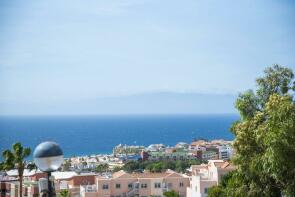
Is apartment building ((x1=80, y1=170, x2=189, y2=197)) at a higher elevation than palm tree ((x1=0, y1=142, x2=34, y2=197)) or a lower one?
lower

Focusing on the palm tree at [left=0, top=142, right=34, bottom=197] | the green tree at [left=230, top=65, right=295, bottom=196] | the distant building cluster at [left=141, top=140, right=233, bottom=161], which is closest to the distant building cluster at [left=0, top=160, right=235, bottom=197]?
the palm tree at [left=0, top=142, right=34, bottom=197]

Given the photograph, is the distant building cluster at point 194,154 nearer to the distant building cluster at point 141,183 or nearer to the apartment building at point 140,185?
the distant building cluster at point 141,183

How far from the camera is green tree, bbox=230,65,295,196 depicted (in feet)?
36.5

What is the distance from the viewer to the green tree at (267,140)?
11.1m

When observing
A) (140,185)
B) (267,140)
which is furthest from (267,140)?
(140,185)

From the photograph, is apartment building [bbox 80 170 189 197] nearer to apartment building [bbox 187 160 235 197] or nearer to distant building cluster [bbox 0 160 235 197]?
distant building cluster [bbox 0 160 235 197]

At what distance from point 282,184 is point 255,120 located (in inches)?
73.0

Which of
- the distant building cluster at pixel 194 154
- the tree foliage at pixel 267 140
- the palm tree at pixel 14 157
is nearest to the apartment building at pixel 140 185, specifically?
the palm tree at pixel 14 157

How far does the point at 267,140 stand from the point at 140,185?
29.9 metres

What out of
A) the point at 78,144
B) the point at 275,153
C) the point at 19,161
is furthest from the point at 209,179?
the point at 78,144

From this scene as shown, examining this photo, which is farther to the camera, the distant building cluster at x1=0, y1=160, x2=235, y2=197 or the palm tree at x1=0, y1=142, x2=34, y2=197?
the distant building cluster at x1=0, y1=160, x2=235, y2=197

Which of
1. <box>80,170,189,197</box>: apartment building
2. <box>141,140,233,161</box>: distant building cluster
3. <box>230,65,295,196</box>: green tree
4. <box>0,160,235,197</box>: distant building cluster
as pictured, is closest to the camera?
<box>230,65,295,196</box>: green tree

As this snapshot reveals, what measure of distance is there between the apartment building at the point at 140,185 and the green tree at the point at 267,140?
24.8 metres

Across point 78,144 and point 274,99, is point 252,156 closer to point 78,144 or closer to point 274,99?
point 274,99
